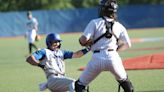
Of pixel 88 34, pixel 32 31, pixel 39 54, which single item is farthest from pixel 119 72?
pixel 32 31

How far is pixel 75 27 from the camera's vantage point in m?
47.8

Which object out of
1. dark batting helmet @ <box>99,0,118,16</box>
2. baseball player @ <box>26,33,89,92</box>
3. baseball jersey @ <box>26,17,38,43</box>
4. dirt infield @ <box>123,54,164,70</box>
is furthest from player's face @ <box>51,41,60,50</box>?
baseball jersey @ <box>26,17,38,43</box>

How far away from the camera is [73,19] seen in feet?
156

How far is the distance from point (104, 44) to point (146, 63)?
7571mm

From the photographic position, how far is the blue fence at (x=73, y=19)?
4509 centimetres

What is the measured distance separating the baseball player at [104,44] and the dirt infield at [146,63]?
6726mm

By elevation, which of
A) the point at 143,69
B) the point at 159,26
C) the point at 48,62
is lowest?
the point at 159,26

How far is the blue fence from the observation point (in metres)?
45.1

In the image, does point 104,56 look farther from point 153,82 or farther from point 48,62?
point 153,82

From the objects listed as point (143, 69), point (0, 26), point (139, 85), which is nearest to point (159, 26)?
point (0, 26)

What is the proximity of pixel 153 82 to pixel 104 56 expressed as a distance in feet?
13.7

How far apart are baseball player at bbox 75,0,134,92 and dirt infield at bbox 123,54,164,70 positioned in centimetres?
673

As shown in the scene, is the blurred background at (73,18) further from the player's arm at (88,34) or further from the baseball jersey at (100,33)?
the player's arm at (88,34)

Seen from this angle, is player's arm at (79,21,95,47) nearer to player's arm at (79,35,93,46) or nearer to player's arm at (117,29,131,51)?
player's arm at (79,35,93,46)
